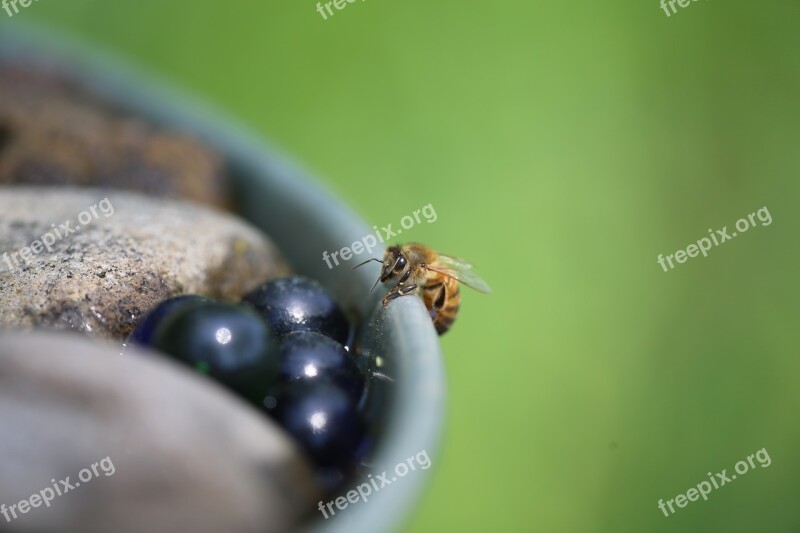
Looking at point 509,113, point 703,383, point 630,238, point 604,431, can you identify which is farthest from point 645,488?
point 509,113

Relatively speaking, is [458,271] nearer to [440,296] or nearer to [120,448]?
[440,296]

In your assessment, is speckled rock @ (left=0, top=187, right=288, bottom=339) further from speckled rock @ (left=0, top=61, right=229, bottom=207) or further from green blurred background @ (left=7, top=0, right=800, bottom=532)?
green blurred background @ (left=7, top=0, right=800, bottom=532)

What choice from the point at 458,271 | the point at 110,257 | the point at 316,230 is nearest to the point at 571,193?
the point at 458,271

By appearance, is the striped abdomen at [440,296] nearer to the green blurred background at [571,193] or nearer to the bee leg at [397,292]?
the bee leg at [397,292]

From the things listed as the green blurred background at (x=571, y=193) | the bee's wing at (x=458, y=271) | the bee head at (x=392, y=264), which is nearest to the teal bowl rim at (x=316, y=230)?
the bee head at (x=392, y=264)

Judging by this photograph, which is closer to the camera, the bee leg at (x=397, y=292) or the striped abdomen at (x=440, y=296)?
the bee leg at (x=397, y=292)

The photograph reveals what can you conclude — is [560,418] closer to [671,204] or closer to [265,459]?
[671,204]
